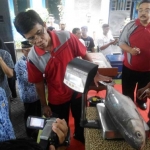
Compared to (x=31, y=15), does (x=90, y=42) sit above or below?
below

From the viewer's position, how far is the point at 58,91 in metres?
1.31

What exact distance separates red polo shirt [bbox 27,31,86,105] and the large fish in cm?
56

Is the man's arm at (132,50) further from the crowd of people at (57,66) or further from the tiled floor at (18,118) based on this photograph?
the tiled floor at (18,118)

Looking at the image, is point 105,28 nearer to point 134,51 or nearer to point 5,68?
point 134,51

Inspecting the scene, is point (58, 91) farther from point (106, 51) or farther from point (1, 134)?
point (106, 51)

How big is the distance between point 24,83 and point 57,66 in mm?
601

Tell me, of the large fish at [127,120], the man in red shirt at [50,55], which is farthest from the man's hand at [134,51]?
the large fish at [127,120]

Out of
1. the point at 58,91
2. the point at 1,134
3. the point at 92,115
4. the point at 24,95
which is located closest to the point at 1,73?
the point at 24,95

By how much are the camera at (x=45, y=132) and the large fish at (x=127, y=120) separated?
25 centimetres

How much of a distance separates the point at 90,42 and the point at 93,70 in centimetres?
271

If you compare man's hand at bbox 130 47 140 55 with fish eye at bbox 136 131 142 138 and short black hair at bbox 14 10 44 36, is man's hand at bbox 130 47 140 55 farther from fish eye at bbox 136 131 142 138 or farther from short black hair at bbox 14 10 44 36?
fish eye at bbox 136 131 142 138

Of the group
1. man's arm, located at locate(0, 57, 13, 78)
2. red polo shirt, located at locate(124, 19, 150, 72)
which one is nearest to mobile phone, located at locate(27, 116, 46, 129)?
man's arm, located at locate(0, 57, 13, 78)

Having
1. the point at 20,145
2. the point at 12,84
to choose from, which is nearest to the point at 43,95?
the point at 20,145

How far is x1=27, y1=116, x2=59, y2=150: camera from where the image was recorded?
2.07ft
